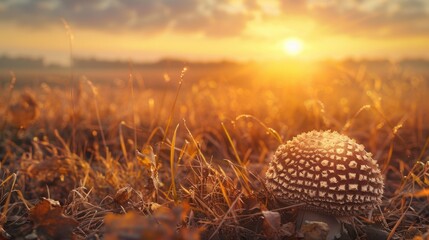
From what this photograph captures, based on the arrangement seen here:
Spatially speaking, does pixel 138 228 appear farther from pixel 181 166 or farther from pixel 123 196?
pixel 181 166

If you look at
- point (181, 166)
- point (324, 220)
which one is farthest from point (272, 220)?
point (181, 166)

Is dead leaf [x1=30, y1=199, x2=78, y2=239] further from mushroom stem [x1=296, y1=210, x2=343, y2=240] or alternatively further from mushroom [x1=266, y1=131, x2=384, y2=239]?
mushroom stem [x1=296, y1=210, x2=343, y2=240]

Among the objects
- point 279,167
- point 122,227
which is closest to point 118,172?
point 279,167

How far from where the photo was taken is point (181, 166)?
433cm

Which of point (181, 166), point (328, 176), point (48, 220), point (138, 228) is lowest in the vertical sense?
point (181, 166)

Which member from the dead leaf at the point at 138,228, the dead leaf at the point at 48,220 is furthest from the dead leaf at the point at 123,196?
the dead leaf at the point at 138,228

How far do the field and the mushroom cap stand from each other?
0.20 m

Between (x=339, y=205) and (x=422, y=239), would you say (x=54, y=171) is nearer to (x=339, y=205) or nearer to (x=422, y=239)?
(x=339, y=205)

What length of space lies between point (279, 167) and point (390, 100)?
5.61m

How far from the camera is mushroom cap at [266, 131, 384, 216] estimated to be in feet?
9.04

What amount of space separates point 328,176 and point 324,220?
45 centimetres

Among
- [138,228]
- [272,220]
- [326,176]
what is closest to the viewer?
[138,228]

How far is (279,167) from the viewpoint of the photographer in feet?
9.53

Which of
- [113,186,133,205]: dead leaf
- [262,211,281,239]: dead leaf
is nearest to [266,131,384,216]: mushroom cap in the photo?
[262,211,281,239]: dead leaf
